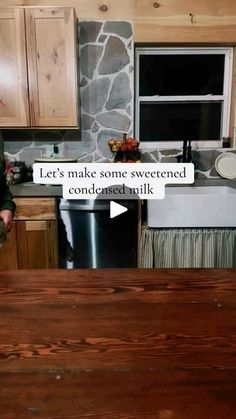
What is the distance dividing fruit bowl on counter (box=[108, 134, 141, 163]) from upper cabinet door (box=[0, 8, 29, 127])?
689 mm

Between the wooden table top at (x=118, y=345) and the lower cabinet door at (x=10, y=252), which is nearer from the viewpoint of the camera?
the wooden table top at (x=118, y=345)

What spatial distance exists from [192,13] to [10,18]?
1.38m

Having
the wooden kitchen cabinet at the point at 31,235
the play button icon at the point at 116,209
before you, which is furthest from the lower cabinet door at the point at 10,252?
the play button icon at the point at 116,209

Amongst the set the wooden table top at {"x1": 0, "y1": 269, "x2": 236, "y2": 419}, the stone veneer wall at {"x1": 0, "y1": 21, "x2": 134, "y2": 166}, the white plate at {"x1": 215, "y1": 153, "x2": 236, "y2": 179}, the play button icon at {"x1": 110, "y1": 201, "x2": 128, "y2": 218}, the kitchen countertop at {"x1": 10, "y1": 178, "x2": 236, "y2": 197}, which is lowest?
the play button icon at {"x1": 110, "y1": 201, "x2": 128, "y2": 218}

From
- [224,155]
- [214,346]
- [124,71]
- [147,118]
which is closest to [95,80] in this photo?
[124,71]

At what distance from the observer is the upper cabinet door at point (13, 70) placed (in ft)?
7.70

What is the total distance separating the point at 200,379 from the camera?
583mm

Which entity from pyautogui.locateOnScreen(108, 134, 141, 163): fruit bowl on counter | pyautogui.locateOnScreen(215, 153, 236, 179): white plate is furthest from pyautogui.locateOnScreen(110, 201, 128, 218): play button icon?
pyautogui.locateOnScreen(215, 153, 236, 179): white plate

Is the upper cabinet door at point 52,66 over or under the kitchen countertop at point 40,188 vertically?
over

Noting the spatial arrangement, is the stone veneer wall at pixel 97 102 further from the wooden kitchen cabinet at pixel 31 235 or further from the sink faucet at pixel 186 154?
the wooden kitchen cabinet at pixel 31 235

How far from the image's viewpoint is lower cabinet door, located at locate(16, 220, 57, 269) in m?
2.31

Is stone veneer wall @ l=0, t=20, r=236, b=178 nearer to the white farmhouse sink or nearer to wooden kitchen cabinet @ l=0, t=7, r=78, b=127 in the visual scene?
wooden kitchen cabinet @ l=0, t=7, r=78, b=127

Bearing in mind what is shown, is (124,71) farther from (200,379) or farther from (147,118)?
(200,379)

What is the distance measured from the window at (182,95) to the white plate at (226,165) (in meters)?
0.16
